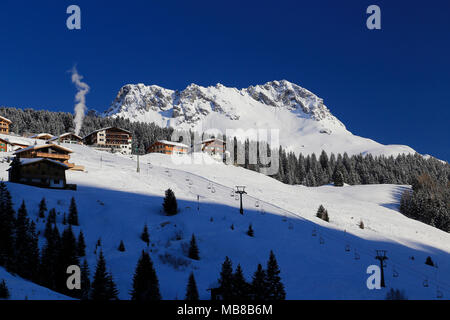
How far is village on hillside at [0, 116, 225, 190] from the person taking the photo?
156 feet

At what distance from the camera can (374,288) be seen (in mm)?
26969

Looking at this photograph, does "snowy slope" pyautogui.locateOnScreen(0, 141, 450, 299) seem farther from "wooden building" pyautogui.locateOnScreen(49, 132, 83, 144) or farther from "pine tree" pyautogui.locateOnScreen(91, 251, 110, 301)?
"wooden building" pyautogui.locateOnScreen(49, 132, 83, 144)

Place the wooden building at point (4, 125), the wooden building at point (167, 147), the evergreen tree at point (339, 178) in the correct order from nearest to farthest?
1. the wooden building at point (4, 125)
2. the evergreen tree at point (339, 178)
3. the wooden building at point (167, 147)

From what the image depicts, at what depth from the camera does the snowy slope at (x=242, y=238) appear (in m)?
27.5

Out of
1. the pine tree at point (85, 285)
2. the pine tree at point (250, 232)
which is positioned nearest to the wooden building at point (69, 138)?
the pine tree at point (250, 232)

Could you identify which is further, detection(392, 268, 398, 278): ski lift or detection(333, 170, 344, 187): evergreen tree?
detection(333, 170, 344, 187): evergreen tree

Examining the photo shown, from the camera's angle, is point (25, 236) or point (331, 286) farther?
point (331, 286)

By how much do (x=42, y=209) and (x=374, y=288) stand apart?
32.8m

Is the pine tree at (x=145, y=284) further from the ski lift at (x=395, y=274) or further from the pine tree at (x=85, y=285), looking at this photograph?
the ski lift at (x=395, y=274)

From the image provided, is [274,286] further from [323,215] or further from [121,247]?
[323,215]

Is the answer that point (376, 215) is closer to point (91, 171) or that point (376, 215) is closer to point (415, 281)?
point (415, 281)

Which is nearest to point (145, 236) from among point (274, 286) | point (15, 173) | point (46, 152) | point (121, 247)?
point (121, 247)

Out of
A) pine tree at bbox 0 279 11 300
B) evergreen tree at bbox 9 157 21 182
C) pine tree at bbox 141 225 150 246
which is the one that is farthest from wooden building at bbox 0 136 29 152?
pine tree at bbox 0 279 11 300
